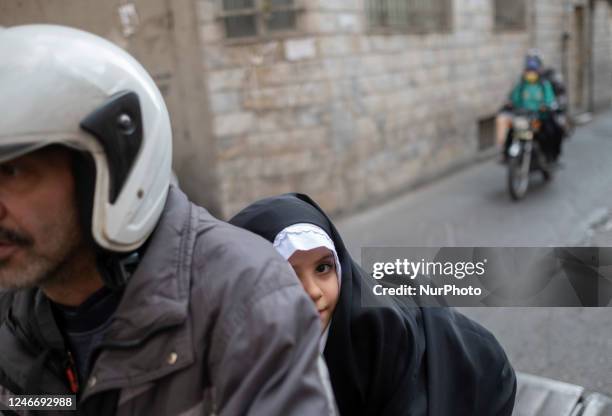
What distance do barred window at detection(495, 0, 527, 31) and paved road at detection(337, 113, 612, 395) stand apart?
2584 mm

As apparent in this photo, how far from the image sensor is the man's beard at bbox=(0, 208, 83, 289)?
1.08 metres

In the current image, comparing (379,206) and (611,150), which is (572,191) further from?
(611,150)

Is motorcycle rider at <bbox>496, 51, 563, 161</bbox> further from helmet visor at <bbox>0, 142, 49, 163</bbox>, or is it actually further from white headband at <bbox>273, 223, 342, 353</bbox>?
helmet visor at <bbox>0, 142, 49, 163</bbox>

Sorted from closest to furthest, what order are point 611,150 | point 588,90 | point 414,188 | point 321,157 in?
point 321,157, point 414,188, point 611,150, point 588,90

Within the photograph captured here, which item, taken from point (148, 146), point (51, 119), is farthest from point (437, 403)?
point (51, 119)

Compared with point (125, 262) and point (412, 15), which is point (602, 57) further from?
point (125, 262)

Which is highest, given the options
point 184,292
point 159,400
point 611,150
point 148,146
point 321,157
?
point 148,146

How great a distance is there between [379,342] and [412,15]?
744 cm

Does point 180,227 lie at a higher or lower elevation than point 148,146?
lower

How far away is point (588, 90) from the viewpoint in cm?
1541

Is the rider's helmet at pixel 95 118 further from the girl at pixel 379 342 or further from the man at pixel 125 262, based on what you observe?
the girl at pixel 379 342

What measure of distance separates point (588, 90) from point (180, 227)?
633 inches

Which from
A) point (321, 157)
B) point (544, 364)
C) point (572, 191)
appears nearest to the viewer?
point (544, 364)

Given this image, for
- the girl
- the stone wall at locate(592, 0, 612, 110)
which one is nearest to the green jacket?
the girl
